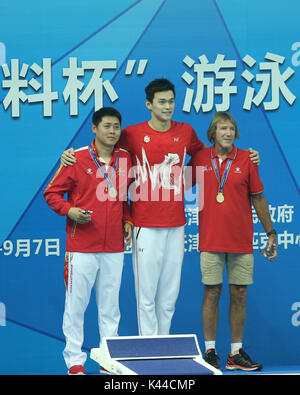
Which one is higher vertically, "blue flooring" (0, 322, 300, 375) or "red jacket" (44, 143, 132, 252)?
"red jacket" (44, 143, 132, 252)

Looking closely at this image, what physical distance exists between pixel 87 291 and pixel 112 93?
1588mm

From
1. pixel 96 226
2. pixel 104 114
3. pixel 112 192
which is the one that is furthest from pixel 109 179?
pixel 104 114

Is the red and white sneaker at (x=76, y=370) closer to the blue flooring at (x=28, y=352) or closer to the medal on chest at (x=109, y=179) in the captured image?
the blue flooring at (x=28, y=352)

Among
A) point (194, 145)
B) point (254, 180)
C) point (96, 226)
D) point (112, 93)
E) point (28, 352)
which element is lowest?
point (28, 352)

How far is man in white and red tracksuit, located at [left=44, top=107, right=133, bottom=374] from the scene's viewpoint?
430 centimetres

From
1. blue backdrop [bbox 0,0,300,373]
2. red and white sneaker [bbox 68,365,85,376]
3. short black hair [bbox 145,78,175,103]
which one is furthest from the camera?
blue backdrop [bbox 0,0,300,373]

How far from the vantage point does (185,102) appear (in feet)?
17.0

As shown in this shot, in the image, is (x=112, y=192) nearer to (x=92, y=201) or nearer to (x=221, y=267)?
(x=92, y=201)

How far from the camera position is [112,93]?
5148 mm

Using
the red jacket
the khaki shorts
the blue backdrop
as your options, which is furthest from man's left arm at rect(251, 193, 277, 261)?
the red jacket

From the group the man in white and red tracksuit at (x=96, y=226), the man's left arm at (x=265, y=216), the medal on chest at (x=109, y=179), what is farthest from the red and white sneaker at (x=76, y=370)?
the man's left arm at (x=265, y=216)

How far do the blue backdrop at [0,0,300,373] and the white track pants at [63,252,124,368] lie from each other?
88 centimetres

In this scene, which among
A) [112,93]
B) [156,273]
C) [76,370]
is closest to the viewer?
[76,370]

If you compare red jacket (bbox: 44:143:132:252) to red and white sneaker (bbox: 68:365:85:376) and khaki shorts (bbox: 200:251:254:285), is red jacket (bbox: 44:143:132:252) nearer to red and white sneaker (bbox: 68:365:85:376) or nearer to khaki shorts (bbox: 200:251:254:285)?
khaki shorts (bbox: 200:251:254:285)
